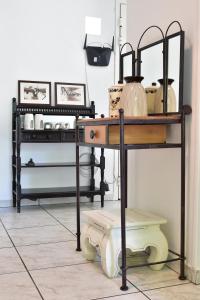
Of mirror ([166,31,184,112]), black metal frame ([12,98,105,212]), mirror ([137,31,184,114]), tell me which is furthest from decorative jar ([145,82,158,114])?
black metal frame ([12,98,105,212])

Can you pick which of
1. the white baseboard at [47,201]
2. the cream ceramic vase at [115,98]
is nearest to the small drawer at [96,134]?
the cream ceramic vase at [115,98]

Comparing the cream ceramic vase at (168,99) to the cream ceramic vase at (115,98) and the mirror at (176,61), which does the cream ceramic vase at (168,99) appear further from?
the cream ceramic vase at (115,98)

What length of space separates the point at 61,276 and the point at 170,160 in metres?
0.96

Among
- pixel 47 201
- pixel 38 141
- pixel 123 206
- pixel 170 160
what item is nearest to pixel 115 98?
pixel 170 160

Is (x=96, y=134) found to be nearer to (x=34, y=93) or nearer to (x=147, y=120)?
(x=147, y=120)

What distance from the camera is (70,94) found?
175 inches

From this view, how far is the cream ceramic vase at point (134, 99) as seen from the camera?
2127 millimetres

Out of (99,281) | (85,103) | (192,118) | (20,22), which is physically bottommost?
(99,281)

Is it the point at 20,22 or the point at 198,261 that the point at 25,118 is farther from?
the point at 198,261

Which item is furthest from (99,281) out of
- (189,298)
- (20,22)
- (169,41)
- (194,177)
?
(20,22)

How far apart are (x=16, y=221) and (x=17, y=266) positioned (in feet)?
4.13

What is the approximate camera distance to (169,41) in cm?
222

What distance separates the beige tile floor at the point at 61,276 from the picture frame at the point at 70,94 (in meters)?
1.76

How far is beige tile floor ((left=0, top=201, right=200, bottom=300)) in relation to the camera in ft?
6.35
